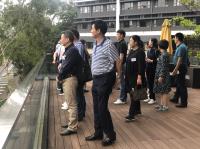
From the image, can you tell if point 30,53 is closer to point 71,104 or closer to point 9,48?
point 9,48

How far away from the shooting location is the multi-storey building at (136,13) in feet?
201

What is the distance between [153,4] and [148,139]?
59.7 metres

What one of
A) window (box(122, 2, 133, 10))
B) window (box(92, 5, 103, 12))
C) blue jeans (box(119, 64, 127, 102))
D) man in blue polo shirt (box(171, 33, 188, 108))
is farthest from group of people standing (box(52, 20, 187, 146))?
window (box(92, 5, 103, 12))

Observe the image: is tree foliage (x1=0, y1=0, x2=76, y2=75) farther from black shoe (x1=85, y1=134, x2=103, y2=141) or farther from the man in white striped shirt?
the man in white striped shirt

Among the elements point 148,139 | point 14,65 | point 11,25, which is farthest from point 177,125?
point 14,65

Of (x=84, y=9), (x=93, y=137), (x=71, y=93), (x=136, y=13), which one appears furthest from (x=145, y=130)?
(x=84, y=9)

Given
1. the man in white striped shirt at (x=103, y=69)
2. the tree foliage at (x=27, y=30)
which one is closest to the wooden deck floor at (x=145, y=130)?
the man in white striped shirt at (x=103, y=69)

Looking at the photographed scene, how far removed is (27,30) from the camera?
112ft

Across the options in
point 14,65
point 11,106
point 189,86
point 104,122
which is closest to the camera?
point 11,106

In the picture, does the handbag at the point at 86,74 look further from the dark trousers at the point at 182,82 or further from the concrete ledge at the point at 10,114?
the dark trousers at the point at 182,82

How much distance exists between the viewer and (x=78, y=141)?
6.01 metres

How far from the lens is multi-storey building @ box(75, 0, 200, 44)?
61.4m

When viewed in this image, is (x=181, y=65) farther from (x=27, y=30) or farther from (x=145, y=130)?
(x=27, y=30)

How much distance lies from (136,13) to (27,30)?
35422mm
